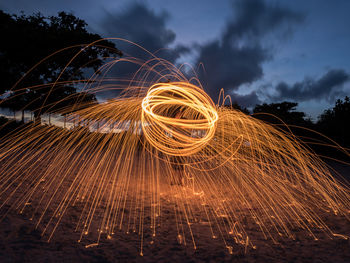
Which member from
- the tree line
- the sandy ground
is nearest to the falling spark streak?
the sandy ground

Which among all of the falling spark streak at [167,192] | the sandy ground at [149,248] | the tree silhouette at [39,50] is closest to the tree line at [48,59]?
the tree silhouette at [39,50]

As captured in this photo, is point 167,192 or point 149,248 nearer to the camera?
point 149,248

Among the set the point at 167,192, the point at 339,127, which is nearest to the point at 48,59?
the point at 167,192

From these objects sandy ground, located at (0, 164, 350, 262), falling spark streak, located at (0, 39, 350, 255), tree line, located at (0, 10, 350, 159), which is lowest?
sandy ground, located at (0, 164, 350, 262)

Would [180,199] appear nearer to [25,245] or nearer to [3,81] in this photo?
[25,245]

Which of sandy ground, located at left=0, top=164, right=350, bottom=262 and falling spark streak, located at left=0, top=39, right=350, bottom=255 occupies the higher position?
falling spark streak, located at left=0, top=39, right=350, bottom=255

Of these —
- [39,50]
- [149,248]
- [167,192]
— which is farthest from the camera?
[39,50]

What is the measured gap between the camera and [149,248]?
130 inches

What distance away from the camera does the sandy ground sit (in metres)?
2.99

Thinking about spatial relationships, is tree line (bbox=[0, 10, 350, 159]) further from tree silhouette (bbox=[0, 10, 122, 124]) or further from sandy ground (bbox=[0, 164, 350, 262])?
sandy ground (bbox=[0, 164, 350, 262])

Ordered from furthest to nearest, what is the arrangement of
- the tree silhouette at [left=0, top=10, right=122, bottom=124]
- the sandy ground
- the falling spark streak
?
the tree silhouette at [left=0, top=10, right=122, bottom=124]
the falling spark streak
the sandy ground

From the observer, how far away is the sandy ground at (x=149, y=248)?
9.80ft

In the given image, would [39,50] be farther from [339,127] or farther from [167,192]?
[339,127]

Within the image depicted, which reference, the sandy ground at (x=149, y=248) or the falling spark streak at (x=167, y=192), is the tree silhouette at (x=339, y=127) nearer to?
the falling spark streak at (x=167, y=192)
